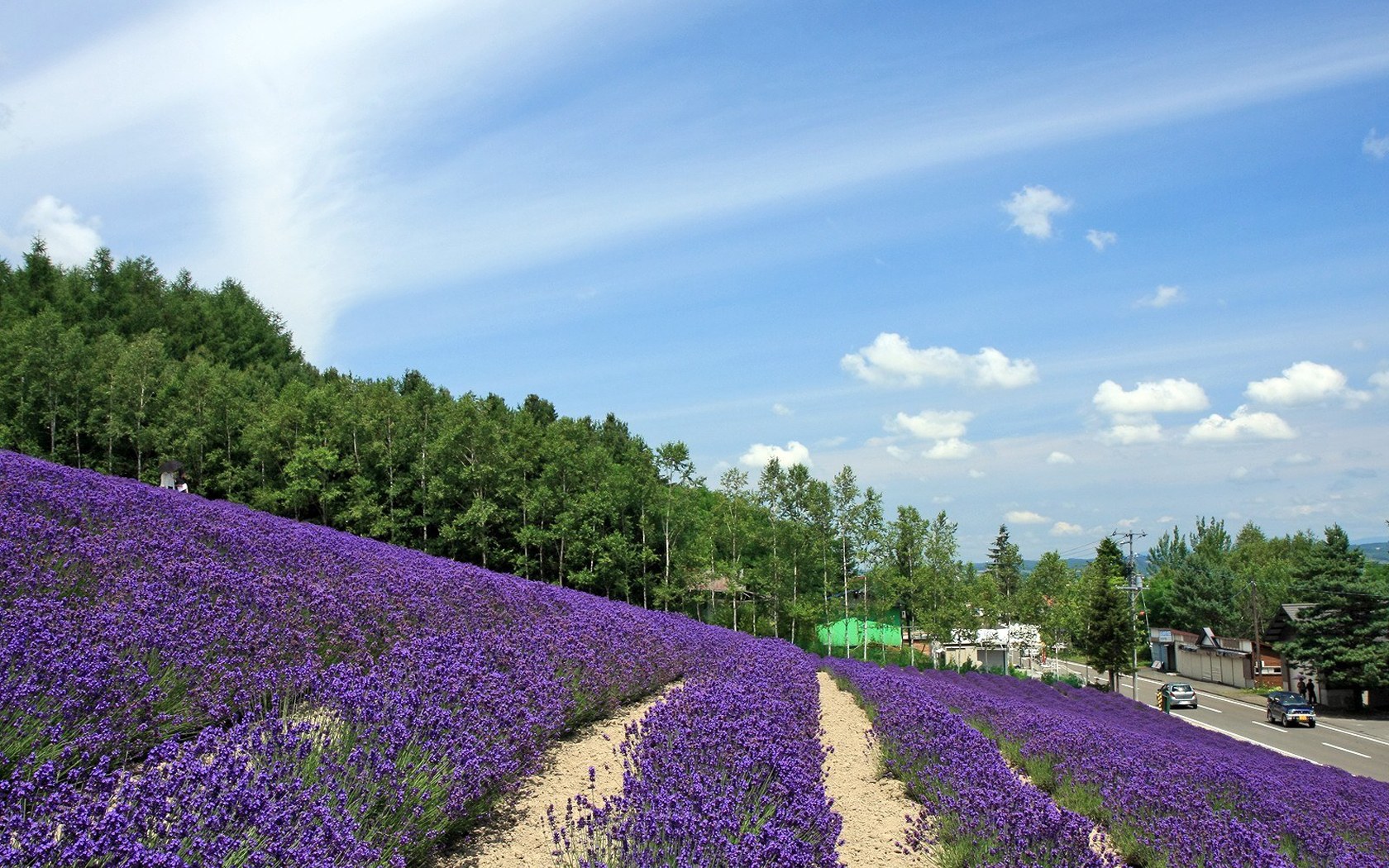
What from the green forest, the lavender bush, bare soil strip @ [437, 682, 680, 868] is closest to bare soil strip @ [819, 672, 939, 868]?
bare soil strip @ [437, 682, 680, 868]

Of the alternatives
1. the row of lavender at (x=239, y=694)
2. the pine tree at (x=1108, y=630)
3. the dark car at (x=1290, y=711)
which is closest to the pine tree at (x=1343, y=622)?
the dark car at (x=1290, y=711)

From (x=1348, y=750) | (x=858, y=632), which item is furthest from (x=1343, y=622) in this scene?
(x=858, y=632)

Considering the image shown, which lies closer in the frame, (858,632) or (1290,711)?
(1290,711)

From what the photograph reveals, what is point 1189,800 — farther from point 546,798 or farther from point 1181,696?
point 1181,696

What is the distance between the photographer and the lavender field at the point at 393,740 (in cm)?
314

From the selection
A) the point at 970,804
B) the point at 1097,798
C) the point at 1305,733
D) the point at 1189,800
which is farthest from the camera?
the point at 1305,733

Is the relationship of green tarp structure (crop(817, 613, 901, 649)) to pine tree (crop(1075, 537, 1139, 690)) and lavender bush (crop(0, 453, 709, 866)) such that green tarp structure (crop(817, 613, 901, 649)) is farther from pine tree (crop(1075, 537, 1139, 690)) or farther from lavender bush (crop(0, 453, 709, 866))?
lavender bush (crop(0, 453, 709, 866))

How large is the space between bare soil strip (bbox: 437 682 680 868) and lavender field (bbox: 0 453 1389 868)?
0.14 m

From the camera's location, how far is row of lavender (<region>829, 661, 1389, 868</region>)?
5.07 metres

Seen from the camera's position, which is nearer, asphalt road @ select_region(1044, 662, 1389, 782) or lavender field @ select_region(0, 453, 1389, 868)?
lavender field @ select_region(0, 453, 1389, 868)

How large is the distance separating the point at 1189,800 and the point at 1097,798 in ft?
2.79

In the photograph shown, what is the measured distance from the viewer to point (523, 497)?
41531mm

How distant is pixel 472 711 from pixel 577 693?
222 cm

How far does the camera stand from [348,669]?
4.95 meters
